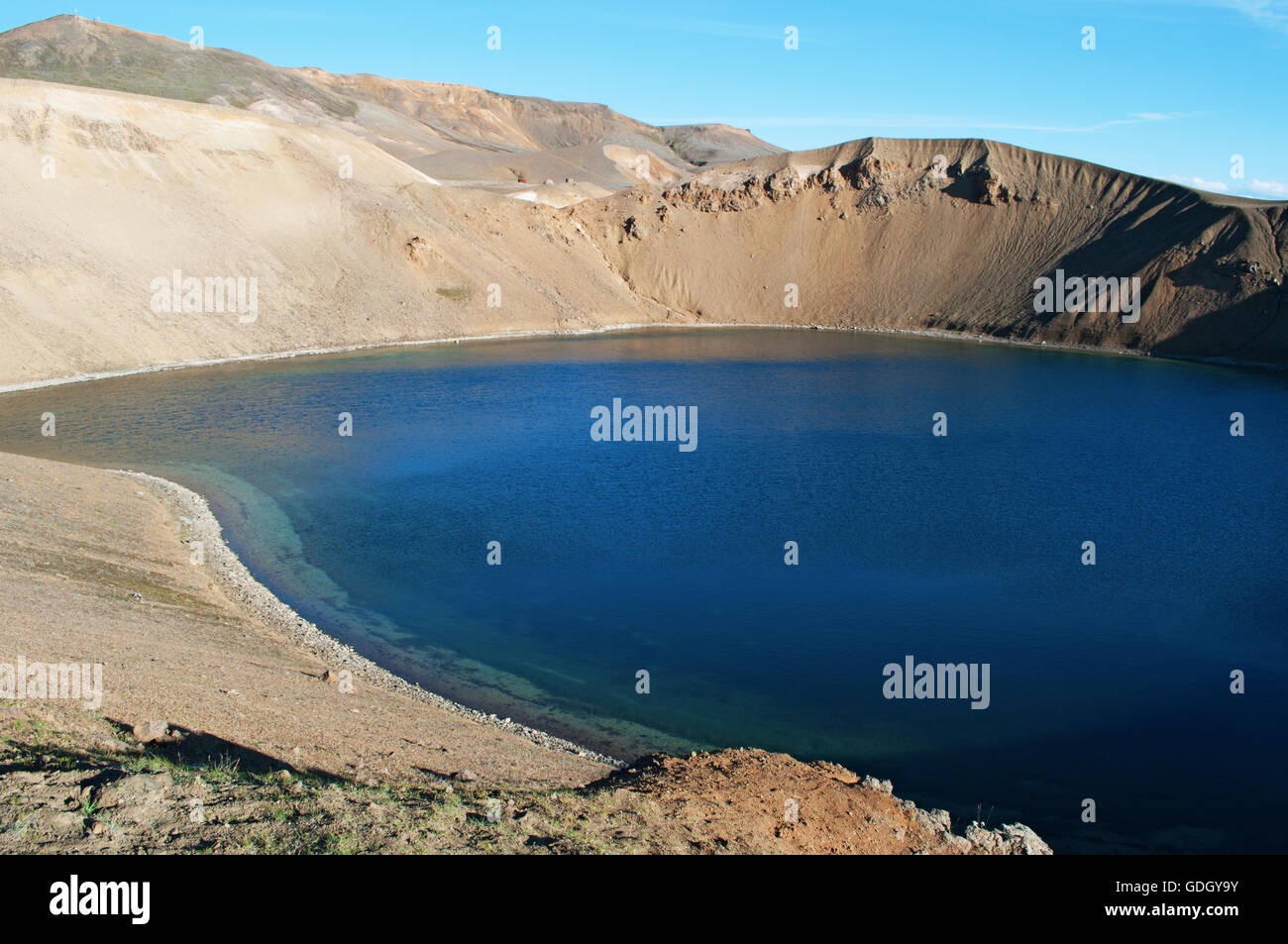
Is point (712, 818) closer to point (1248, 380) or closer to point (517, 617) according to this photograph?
point (517, 617)

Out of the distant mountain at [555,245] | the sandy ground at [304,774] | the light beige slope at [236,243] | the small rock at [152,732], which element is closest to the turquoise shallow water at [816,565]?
the sandy ground at [304,774]

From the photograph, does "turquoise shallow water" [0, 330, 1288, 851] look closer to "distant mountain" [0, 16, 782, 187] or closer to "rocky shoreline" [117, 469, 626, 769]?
"rocky shoreline" [117, 469, 626, 769]

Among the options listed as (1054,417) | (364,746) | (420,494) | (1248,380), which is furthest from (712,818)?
(1248,380)

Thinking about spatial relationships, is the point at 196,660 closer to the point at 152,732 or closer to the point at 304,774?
the point at 152,732

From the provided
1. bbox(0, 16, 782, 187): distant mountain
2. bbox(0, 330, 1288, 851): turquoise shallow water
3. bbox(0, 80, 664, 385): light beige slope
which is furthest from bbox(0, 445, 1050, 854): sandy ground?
bbox(0, 16, 782, 187): distant mountain

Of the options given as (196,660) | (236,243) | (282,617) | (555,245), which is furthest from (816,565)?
(555,245)

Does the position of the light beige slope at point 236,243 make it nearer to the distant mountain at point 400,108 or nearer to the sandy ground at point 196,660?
the distant mountain at point 400,108
